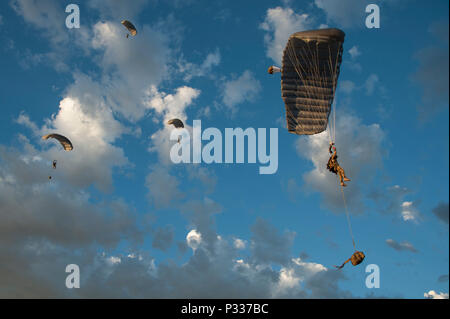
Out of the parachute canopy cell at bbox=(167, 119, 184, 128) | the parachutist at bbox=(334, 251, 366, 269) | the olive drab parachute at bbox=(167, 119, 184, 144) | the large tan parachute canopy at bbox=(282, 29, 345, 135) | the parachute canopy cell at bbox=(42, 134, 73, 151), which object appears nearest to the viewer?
the parachutist at bbox=(334, 251, 366, 269)

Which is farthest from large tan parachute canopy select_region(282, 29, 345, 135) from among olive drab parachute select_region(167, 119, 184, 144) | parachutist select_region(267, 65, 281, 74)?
olive drab parachute select_region(167, 119, 184, 144)

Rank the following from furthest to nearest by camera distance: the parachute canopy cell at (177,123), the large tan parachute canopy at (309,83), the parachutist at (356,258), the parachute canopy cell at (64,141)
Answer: the parachute canopy cell at (177,123)
the parachute canopy cell at (64,141)
the large tan parachute canopy at (309,83)
the parachutist at (356,258)

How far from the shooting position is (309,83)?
97.3 ft

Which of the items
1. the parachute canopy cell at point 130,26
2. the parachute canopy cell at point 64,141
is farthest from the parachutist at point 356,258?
the parachute canopy cell at point 130,26

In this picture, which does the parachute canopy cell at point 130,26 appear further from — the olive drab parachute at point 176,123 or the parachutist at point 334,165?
the parachutist at point 334,165

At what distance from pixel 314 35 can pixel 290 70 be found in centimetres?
396

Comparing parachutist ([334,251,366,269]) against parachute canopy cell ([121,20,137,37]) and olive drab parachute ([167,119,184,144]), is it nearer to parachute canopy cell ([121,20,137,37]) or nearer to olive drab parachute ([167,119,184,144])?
olive drab parachute ([167,119,184,144])

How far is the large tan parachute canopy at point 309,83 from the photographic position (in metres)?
27.7

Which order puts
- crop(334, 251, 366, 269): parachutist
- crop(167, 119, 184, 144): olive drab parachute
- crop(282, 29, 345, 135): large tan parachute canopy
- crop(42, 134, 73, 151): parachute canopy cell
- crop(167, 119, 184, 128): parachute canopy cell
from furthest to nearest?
crop(167, 119, 184, 128): parachute canopy cell → crop(167, 119, 184, 144): olive drab parachute → crop(42, 134, 73, 151): parachute canopy cell → crop(282, 29, 345, 135): large tan parachute canopy → crop(334, 251, 366, 269): parachutist

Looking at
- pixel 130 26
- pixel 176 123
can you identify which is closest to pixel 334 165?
pixel 176 123

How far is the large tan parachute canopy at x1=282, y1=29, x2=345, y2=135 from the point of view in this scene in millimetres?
27656
